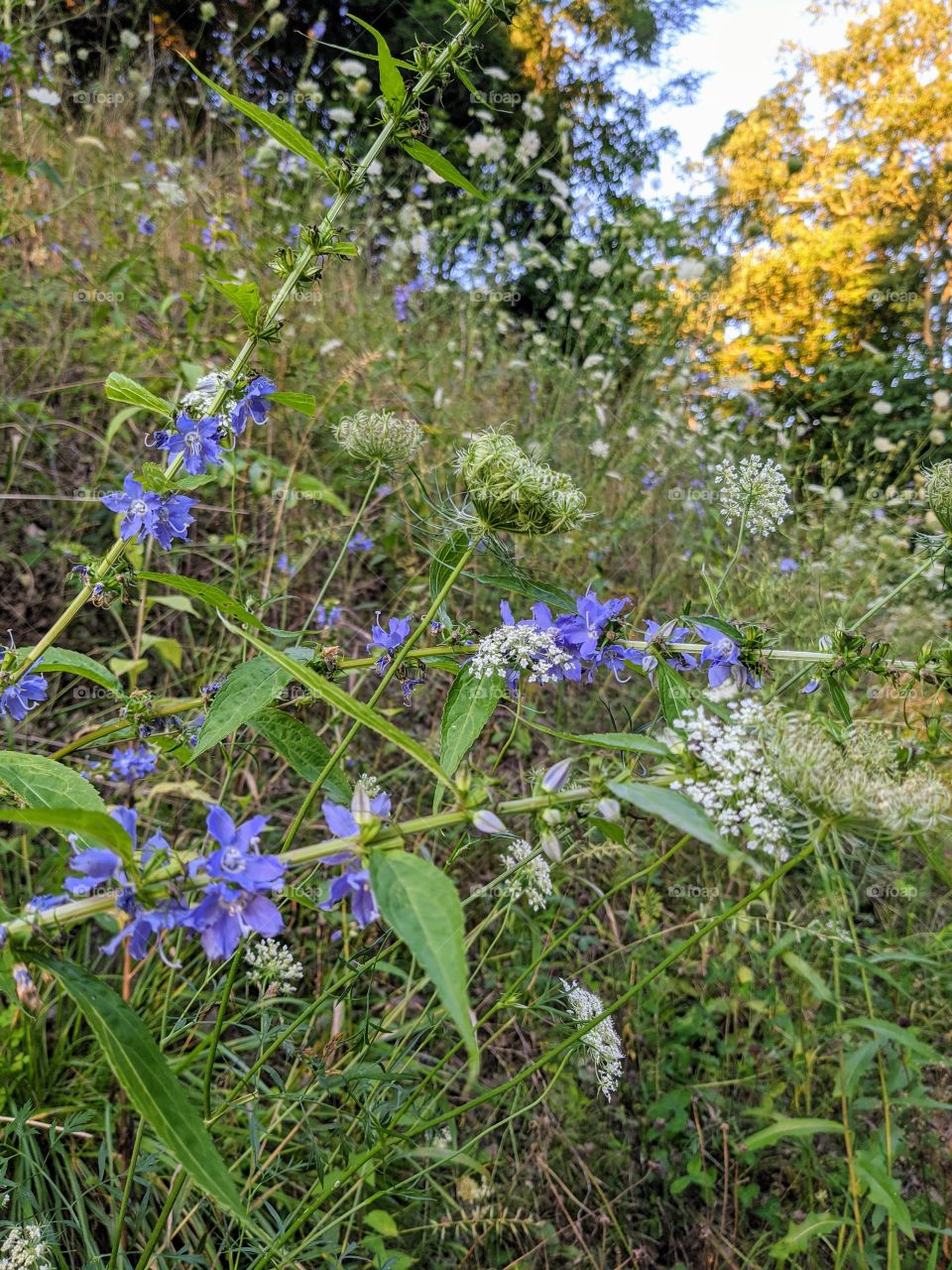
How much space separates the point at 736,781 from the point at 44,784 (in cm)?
75

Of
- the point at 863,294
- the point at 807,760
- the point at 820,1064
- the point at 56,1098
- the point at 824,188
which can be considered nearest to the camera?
the point at 807,760

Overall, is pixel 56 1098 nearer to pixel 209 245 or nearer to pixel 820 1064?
pixel 820 1064

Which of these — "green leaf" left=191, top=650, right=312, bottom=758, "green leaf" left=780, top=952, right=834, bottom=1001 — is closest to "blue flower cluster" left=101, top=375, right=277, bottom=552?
"green leaf" left=191, top=650, right=312, bottom=758

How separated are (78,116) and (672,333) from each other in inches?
210

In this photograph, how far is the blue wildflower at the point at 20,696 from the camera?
43.5 inches

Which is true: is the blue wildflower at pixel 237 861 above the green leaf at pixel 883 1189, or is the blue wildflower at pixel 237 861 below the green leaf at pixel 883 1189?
above

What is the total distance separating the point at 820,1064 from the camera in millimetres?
2328

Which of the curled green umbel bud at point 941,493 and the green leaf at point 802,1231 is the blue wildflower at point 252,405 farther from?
the green leaf at point 802,1231

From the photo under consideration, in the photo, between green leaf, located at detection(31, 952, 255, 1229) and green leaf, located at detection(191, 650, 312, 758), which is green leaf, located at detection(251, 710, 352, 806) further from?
green leaf, located at detection(31, 952, 255, 1229)

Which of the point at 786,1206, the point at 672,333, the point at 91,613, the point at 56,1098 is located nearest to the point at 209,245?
the point at 91,613

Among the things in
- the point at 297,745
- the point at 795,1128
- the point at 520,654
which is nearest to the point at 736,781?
Result: the point at 520,654

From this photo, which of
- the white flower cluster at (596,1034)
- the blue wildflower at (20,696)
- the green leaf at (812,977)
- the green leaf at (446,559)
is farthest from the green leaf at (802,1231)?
the blue wildflower at (20,696)

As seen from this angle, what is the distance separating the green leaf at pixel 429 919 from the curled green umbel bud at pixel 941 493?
3.28 ft

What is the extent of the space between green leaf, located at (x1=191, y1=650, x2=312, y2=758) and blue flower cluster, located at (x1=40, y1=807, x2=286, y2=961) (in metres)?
0.19
